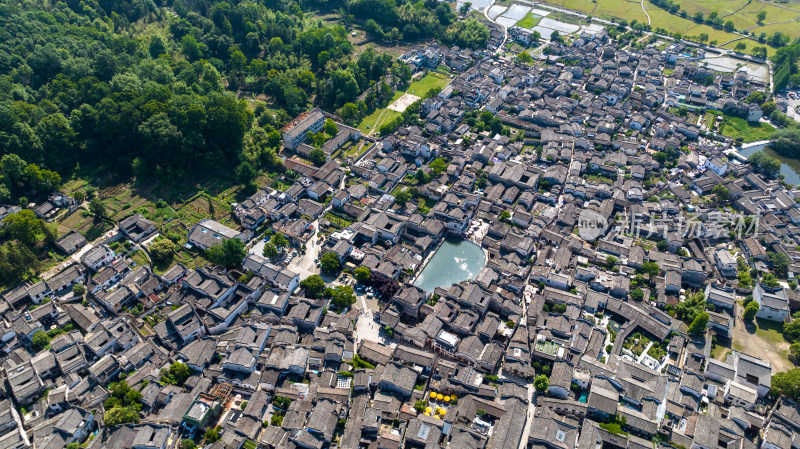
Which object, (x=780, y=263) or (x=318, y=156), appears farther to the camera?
(x=318, y=156)

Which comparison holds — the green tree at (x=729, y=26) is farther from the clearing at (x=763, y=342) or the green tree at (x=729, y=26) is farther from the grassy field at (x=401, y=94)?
the clearing at (x=763, y=342)

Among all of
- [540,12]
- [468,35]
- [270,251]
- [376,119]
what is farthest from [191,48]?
[540,12]

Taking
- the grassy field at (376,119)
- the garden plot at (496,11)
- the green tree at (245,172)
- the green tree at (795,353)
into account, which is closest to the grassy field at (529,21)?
the garden plot at (496,11)

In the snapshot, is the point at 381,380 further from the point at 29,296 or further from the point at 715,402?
the point at 29,296

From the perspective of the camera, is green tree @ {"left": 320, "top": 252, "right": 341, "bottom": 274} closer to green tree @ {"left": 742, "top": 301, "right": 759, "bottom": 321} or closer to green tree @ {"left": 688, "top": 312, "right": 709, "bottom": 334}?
green tree @ {"left": 688, "top": 312, "right": 709, "bottom": 334}

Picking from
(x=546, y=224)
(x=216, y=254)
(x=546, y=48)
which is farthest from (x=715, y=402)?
(x=546, y=48)

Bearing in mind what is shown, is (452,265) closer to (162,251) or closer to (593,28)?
(162,251)
